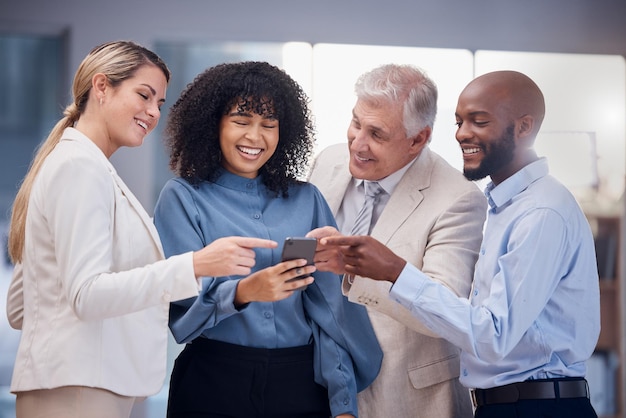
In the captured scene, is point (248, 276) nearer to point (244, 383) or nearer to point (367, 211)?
point (244, 383)

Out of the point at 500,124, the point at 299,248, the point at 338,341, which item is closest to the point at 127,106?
the point at 299,248

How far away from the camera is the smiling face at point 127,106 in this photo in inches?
80.0


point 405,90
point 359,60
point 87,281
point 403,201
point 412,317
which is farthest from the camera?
point 359,60

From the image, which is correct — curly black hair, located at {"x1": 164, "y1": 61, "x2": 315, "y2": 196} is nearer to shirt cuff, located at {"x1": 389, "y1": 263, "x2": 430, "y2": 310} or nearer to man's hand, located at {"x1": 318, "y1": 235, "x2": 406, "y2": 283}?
man's hand, located at {"x1": 318, "y1": 235, "x2": 406, "y2": 283}

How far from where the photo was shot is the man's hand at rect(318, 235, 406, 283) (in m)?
2.12

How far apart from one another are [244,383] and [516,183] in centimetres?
87

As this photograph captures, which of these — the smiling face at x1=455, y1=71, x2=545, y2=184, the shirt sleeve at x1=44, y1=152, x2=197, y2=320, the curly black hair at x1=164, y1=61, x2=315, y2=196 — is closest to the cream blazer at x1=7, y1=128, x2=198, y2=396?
the shirt sleeve at x1=44, y1=152, x2=197, y2=320

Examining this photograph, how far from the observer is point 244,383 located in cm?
214

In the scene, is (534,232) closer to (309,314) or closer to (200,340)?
(309,314)

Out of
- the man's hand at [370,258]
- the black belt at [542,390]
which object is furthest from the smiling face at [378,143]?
the black belt at [542,390]

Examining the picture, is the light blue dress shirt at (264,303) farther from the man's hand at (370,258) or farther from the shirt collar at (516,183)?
the shirt collar at (516,183)

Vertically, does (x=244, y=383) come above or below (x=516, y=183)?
below

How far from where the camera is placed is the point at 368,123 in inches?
105

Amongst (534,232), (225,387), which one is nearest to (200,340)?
(225,387)
